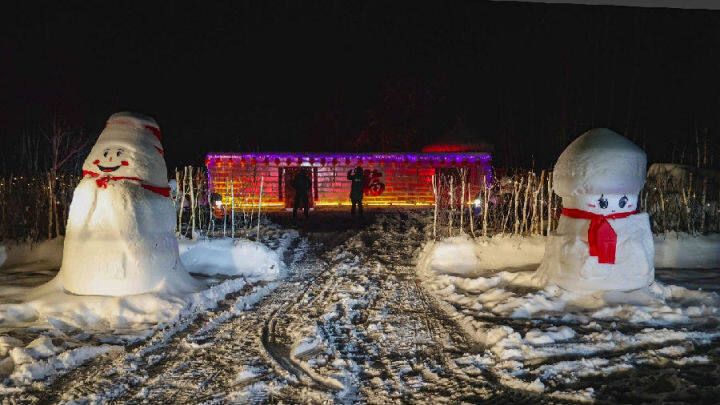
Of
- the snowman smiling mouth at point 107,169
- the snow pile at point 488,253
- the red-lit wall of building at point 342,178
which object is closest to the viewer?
the snowman smiling mouth at point 107,169

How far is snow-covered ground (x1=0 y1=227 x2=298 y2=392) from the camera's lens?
16.9 feet


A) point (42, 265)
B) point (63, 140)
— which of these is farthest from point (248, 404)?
point (63, 140)

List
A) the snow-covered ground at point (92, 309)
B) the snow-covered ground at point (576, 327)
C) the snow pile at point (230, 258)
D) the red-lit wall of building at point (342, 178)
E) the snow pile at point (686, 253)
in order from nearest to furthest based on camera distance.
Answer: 1. the snow-covered ground at point (576, 327)
2. the snow-covered ground at point (92, 309)
3. the snow pile at point (230, 258)
4. the snow pile at point (686, 253)
5. the red-lit wall of building at point (342, 178)

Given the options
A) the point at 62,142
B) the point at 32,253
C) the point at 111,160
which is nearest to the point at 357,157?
the point at 62,142

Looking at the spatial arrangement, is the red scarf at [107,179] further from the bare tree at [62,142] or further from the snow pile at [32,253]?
the bare tree at [62,142]

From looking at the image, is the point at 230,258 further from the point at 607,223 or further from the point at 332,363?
the point at 607,223

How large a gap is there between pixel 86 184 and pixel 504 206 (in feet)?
34.4

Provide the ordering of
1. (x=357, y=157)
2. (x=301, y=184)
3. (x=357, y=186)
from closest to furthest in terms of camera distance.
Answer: (x=357, y=186), (x=301, y=184), (x=357, y=157)

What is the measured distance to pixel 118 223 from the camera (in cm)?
713

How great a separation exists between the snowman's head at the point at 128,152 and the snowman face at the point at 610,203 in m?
5.80

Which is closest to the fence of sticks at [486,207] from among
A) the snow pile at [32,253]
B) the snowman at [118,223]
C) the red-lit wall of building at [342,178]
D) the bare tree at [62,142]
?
the snow pile at [32,253]

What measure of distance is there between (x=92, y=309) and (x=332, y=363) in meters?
3.36

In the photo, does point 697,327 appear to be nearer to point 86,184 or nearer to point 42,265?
point 86,184

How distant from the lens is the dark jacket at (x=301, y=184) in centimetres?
1791
